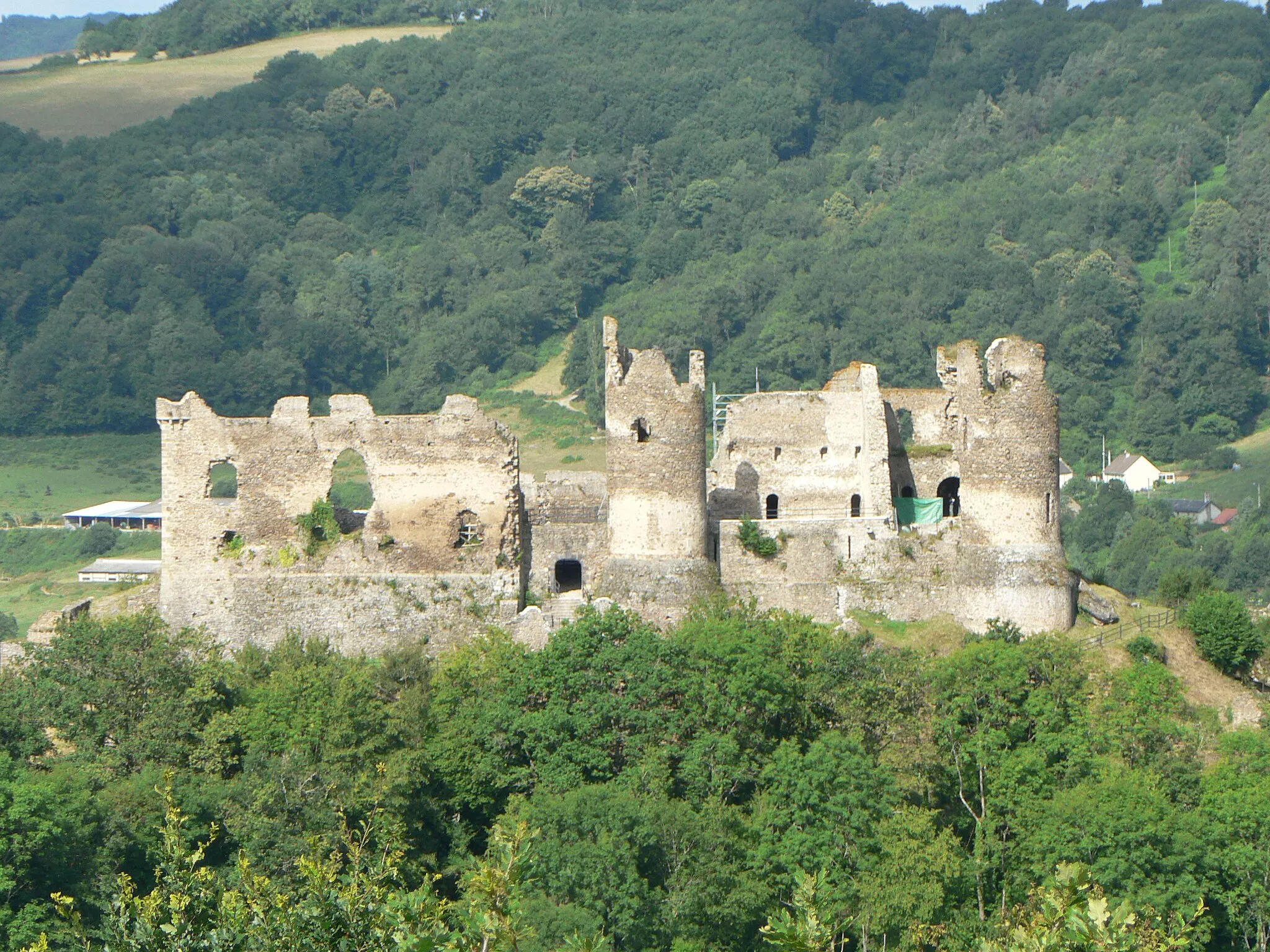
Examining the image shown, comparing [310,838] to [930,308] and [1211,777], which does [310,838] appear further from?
[930,308]

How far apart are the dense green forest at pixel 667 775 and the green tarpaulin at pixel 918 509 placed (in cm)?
419

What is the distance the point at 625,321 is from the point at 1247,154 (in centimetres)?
3202

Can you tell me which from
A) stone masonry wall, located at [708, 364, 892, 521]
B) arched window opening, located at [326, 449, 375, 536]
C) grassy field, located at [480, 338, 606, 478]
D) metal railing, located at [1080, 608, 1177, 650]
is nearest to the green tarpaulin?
stone masonry wall, located at [708, 364, 892, 521]

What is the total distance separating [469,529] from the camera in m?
40.2

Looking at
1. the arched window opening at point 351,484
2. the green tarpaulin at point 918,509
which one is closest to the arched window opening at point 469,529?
the green tarpaulin at point 918,509

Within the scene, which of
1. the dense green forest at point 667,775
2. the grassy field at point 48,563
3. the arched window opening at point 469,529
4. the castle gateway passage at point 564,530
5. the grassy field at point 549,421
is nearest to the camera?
the dense green forest at point 667,775

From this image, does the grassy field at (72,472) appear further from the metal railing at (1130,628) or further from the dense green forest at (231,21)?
the dense green forest at (231,21)

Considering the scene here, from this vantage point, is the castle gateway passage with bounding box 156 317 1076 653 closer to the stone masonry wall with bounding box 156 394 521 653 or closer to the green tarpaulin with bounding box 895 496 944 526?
the stone masonry wall with bounding box 156 394 521 653

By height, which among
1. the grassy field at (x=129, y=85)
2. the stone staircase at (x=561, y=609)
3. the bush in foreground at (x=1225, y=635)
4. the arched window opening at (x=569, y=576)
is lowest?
the bush in foreground at (x=1225, y=635)

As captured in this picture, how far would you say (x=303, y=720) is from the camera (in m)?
36.8

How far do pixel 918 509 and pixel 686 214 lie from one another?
70650 mm

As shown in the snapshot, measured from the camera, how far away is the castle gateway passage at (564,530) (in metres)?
38.9

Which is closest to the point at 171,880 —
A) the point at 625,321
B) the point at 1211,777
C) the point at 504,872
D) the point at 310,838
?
the point at 504,872

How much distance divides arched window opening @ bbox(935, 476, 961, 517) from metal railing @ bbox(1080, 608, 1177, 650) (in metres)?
4.15
